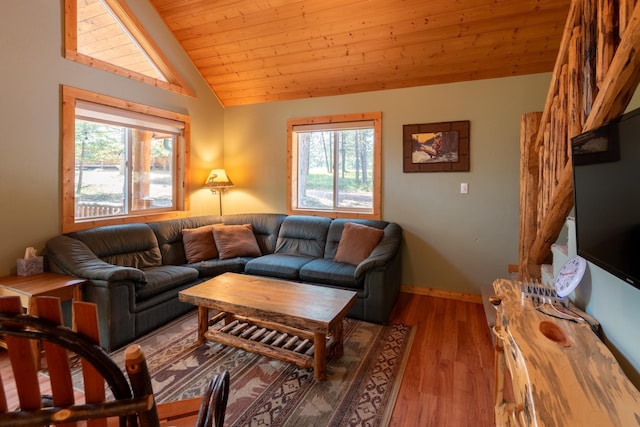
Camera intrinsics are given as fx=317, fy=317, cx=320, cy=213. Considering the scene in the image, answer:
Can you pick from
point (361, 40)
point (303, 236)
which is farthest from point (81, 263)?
point (361, 40)

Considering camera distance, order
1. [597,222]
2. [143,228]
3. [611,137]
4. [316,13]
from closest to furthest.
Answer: [611,137] → [597,222] → [316,13] → [143,228]

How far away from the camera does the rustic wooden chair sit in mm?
583

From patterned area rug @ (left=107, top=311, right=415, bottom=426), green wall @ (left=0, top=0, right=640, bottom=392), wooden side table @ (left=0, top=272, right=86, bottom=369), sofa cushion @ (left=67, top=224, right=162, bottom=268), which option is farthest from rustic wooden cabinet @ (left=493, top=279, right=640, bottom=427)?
sofa cushion @ (left=67, top=224, right=162, bottom=268)

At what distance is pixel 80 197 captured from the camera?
3225 millimetres

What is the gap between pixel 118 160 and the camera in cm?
355

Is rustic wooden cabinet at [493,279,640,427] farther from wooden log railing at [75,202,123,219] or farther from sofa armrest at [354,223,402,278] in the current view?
wooden log railing at [75,202,123,219]

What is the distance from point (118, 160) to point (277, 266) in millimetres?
2143

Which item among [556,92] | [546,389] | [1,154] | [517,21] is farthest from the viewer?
[517,21]

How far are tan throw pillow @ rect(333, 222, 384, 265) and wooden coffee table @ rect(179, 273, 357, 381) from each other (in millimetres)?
985

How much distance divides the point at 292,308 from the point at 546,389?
1.48 meters

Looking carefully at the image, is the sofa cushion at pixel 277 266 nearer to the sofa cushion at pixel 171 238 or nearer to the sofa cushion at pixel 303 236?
the sofa cushion at pixel 303 236

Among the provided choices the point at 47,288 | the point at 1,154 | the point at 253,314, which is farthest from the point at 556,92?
the point at 1,154

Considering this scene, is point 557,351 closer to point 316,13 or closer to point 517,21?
point 517,21

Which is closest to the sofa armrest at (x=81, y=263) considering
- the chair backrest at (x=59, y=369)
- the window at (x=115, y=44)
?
the window at (x=115, y=44)
